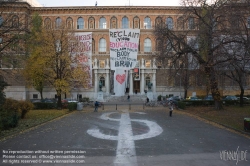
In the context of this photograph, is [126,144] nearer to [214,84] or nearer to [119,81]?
[214,84]

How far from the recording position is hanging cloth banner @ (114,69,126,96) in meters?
51.1

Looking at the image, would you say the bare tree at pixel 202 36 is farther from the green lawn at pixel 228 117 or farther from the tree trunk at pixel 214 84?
the green lawn at pixel 228 117

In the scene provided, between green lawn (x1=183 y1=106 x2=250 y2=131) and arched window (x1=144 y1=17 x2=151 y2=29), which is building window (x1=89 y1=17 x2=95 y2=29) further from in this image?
green lawn (x1=183 y1=106 x2=250 y2=131)

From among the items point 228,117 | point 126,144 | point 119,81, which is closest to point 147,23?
point 119,81

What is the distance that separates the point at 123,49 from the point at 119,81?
260 inches

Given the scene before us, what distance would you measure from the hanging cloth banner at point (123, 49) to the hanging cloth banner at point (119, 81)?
102 centimetres

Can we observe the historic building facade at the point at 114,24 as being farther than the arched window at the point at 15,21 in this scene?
Yes

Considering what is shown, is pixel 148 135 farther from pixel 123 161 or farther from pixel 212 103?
pixel 212 103

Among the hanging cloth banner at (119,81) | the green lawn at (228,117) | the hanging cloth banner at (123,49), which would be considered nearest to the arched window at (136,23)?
the hanging cloth banner at (123,49)

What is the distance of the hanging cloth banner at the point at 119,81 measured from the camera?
51125mm

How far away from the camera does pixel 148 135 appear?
14312 millimetres

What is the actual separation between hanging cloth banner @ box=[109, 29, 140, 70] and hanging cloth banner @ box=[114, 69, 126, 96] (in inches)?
40.0

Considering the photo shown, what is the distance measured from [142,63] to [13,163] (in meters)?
53.5

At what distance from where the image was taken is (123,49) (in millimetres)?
51719
